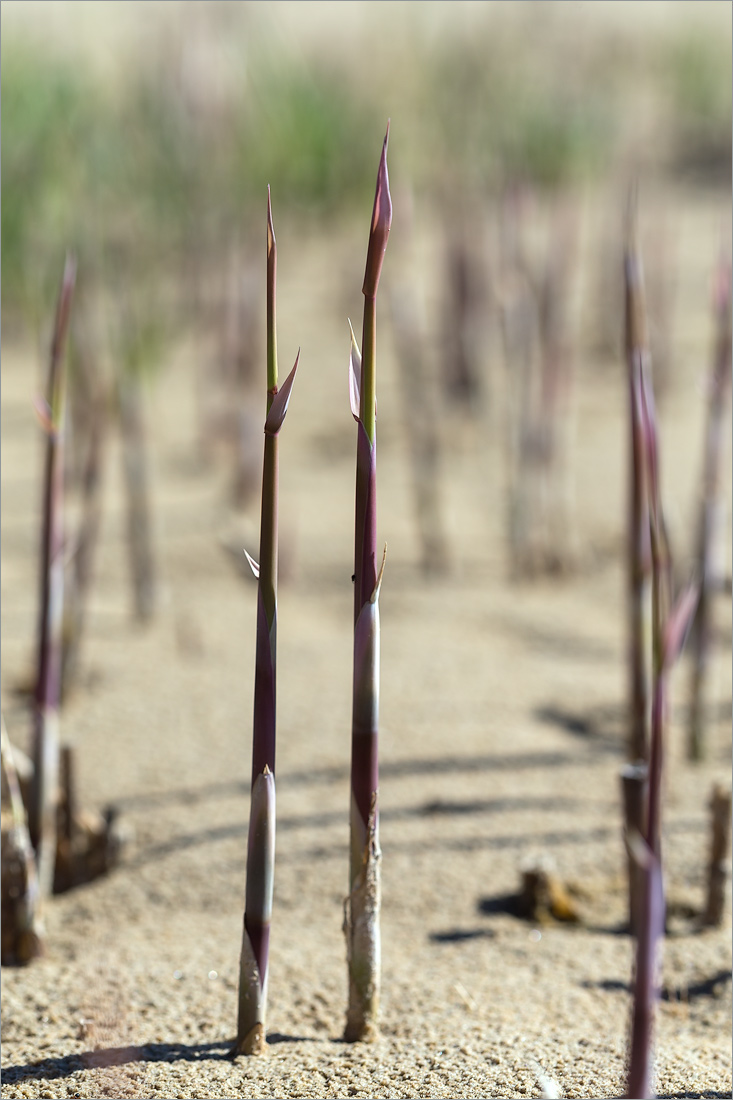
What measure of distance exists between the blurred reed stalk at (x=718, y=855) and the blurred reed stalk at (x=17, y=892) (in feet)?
2.12

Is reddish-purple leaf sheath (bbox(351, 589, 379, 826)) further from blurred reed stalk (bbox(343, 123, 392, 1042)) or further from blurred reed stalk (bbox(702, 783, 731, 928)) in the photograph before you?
blurred reed stalk (bbox(702, 783, 731, 928))

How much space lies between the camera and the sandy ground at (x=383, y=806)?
0.89 meters

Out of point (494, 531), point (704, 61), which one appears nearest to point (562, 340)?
point (494, 531)

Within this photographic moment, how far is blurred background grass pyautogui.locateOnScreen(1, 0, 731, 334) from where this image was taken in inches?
112

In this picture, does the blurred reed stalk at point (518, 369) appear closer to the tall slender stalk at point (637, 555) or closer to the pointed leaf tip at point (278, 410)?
the tall slender stalk at point (637, 555)

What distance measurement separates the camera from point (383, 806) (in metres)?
1.45

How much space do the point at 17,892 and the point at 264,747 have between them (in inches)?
15.9

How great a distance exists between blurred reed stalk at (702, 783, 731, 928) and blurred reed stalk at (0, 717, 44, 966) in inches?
25.4

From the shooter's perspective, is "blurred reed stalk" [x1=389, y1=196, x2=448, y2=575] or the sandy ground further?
"blurred reed stalk" [x1=389, y1=196, x2=448, y2=575]

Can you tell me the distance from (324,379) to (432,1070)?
2.92 m

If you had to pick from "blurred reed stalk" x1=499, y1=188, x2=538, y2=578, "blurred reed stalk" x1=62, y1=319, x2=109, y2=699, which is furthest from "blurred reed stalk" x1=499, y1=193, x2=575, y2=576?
"blurred reed stalk" x1=62, y1=319, x2=109, y2=699

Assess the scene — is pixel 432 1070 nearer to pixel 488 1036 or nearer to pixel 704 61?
pixel 488 1036

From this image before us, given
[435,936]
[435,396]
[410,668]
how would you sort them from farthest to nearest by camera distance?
[435,396], [410,668], [435,936]

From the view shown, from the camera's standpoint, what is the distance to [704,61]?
5957mm
